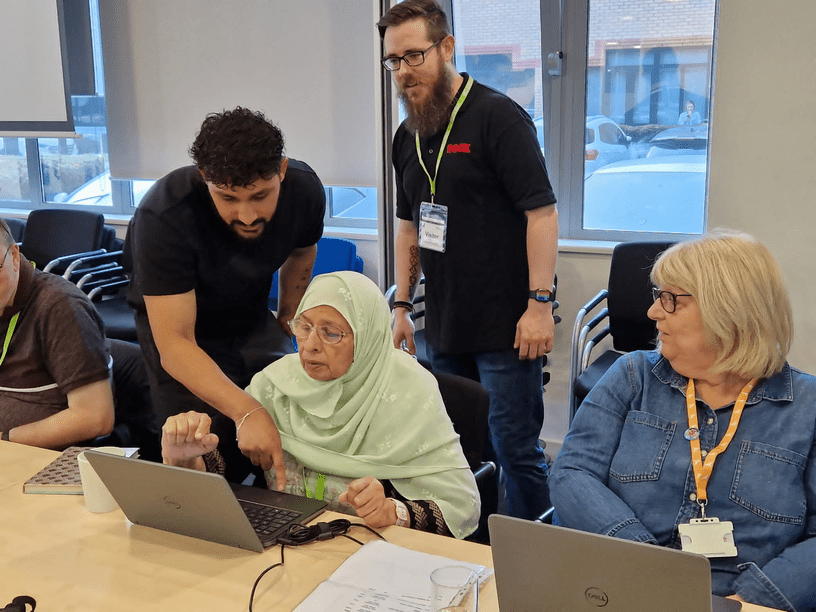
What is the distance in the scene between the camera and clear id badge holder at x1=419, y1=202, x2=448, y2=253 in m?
2.50

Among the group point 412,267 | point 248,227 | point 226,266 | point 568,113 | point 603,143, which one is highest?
point 568,113

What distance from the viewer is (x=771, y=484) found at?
1.52 m

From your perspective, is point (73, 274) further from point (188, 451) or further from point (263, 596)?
point (263, 596)

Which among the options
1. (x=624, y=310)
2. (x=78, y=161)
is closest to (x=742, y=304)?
(x=624, y=310)

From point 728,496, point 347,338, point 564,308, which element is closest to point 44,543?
point 347,338

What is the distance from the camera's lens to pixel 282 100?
4.27 meters

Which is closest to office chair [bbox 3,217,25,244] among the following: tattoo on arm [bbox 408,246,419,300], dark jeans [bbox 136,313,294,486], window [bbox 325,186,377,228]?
window [bbox 325,186,377,228]

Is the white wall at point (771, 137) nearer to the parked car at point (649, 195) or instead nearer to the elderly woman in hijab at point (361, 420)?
the parked car at point (649, 195)

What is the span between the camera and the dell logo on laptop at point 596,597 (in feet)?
3.57

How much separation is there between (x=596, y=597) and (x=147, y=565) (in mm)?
793

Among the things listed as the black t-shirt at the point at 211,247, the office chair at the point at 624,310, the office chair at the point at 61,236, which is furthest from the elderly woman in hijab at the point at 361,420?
the office chair at the point at 61,236

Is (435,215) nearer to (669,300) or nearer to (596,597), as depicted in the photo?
(669,300)

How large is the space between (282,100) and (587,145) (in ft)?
5.35

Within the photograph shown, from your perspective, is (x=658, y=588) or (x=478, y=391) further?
(x=478, y=391)
